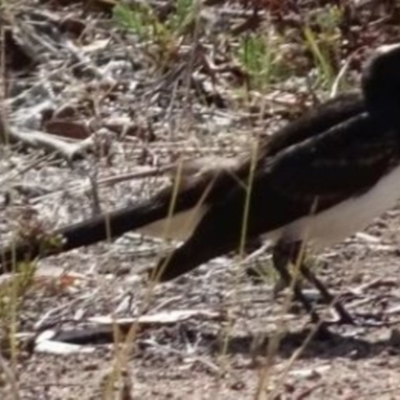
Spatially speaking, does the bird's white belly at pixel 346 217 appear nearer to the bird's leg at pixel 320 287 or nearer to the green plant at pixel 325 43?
the bird's leg at pixel 320 287

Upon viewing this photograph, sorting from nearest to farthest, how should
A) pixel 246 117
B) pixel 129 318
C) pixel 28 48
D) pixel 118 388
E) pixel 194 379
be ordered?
pixel 118 388 < pixel 194 379 < pixel 129 318 < pixel 246 117 < pixel 28 48

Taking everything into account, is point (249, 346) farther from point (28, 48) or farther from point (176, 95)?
point (28, 48)

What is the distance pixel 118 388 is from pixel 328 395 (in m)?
0.65

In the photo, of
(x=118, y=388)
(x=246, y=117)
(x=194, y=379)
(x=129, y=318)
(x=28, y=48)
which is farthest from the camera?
(x=28, y=48)

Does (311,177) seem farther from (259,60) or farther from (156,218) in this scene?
(259,60)

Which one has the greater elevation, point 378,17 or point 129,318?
point 378,17

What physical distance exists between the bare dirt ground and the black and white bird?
18 cm

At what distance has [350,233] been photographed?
6840 millimetres

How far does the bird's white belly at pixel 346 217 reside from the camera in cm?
679

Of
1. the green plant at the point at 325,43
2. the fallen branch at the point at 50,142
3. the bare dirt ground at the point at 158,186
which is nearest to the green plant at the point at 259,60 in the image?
the bare dirt ground at the point at 158,186

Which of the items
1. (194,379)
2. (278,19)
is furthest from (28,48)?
(194,379)

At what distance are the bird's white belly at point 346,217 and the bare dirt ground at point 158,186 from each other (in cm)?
25

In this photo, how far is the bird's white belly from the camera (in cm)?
679

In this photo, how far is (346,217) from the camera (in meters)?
6.80
